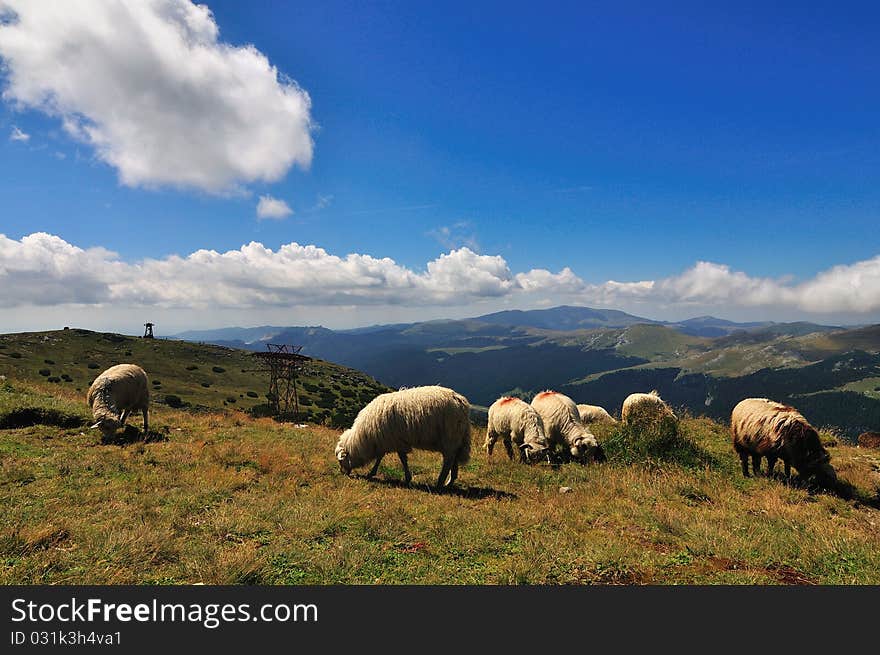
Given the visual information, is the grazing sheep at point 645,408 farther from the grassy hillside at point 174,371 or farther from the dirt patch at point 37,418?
the grassy hillside at point 174,371

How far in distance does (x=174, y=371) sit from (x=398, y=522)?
85852 mm

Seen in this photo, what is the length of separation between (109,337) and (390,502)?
110291 mm

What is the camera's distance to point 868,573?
6645 mm

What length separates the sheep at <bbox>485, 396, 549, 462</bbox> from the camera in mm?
15352

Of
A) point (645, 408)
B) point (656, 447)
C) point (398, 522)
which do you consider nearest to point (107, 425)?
point (398, 522)

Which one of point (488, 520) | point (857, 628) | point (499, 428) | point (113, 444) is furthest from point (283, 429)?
point (857, 628)

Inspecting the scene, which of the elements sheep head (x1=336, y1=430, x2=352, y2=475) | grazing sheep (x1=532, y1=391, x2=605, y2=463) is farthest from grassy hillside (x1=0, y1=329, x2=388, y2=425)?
sheep head (x1=336, y1=430, x2=352, y2=475)

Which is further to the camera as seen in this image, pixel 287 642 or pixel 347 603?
pixel 347 603

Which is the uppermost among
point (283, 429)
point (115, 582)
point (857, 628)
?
point (115, 582)

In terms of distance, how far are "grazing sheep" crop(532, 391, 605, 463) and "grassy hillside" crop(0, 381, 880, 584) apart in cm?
102

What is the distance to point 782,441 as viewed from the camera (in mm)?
12945

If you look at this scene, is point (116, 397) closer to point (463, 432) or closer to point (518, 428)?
point (463, 432)

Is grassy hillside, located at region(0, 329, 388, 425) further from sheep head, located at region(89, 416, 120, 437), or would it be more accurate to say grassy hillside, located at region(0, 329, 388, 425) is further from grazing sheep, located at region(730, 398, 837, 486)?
grazing sheep, located at region(730, 398, 837, 486)

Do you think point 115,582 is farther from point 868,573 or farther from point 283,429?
point 283,429
